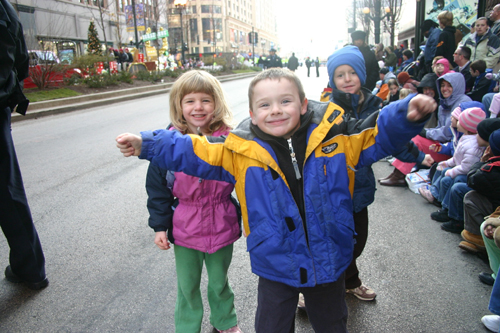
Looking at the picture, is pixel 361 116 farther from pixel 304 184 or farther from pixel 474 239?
pixel 474 239

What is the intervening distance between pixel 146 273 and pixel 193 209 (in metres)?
1.30

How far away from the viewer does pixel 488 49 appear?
7078 mm

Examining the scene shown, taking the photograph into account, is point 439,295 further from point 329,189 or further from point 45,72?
point 45,72

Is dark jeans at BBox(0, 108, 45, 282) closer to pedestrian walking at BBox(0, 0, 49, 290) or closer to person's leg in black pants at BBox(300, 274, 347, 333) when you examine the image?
pedestrian walking at BBox(0, 0, 49, 290)

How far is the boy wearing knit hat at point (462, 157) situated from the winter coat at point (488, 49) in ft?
11.0

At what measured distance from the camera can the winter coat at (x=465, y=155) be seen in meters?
4.00

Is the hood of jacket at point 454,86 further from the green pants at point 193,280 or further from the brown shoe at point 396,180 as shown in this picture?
the green pants at point 193,280

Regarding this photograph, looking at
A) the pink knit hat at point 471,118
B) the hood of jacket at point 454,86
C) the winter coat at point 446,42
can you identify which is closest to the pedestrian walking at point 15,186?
the pink knit hat at point 471,118

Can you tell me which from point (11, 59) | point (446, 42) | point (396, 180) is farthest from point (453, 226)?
point (446, 42)

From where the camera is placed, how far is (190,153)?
1921 millimetres

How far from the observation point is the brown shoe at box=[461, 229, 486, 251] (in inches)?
138

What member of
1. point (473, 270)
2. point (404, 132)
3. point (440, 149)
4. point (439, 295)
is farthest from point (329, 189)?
point (440, 149)

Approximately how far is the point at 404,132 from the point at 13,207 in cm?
274

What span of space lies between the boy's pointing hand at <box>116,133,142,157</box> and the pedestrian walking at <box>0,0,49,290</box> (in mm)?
1394
